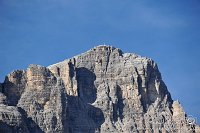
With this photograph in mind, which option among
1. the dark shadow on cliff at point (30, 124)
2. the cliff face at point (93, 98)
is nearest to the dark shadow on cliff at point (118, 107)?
the cliff face at point (93, 98)

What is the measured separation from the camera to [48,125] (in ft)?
432

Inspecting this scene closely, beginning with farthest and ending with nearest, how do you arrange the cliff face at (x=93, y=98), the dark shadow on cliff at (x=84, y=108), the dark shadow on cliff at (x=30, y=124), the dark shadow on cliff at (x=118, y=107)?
the dark shadow on cliff at (x=118, y=107) < the dark shadow on cliff at (x=84, y=108) < the cliff face at (x=93, y=98) < the dark shadow on cliff at (x=30, y=124)

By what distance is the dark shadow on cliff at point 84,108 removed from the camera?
139m

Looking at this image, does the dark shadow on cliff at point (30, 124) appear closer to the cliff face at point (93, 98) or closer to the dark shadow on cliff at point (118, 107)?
the cliff face at point (93, 98)

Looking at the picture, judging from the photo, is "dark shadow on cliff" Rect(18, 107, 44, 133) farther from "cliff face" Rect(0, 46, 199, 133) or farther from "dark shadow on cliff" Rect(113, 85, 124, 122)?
"dark shadow on cliff" Rect(113, 85, 124, 122)

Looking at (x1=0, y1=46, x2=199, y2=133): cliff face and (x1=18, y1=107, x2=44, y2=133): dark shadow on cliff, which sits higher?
(x1=0, y1=46, x2=199, y2=133): cliff face

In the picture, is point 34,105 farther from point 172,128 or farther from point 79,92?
point 172,128

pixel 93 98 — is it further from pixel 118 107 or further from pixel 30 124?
pixel 30 124

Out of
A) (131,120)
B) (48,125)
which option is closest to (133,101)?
(131,120)

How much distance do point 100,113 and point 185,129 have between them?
15300 mm

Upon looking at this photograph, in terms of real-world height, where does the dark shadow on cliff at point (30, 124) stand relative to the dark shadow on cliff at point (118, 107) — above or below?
below

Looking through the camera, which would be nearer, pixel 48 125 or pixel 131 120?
pixel 48 125

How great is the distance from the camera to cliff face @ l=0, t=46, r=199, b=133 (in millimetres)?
132875

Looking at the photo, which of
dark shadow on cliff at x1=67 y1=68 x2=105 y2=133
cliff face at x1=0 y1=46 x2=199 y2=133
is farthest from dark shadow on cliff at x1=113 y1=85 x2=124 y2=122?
dark shadow on cliff at x1=67 y1=68 x2=105 y2=133
